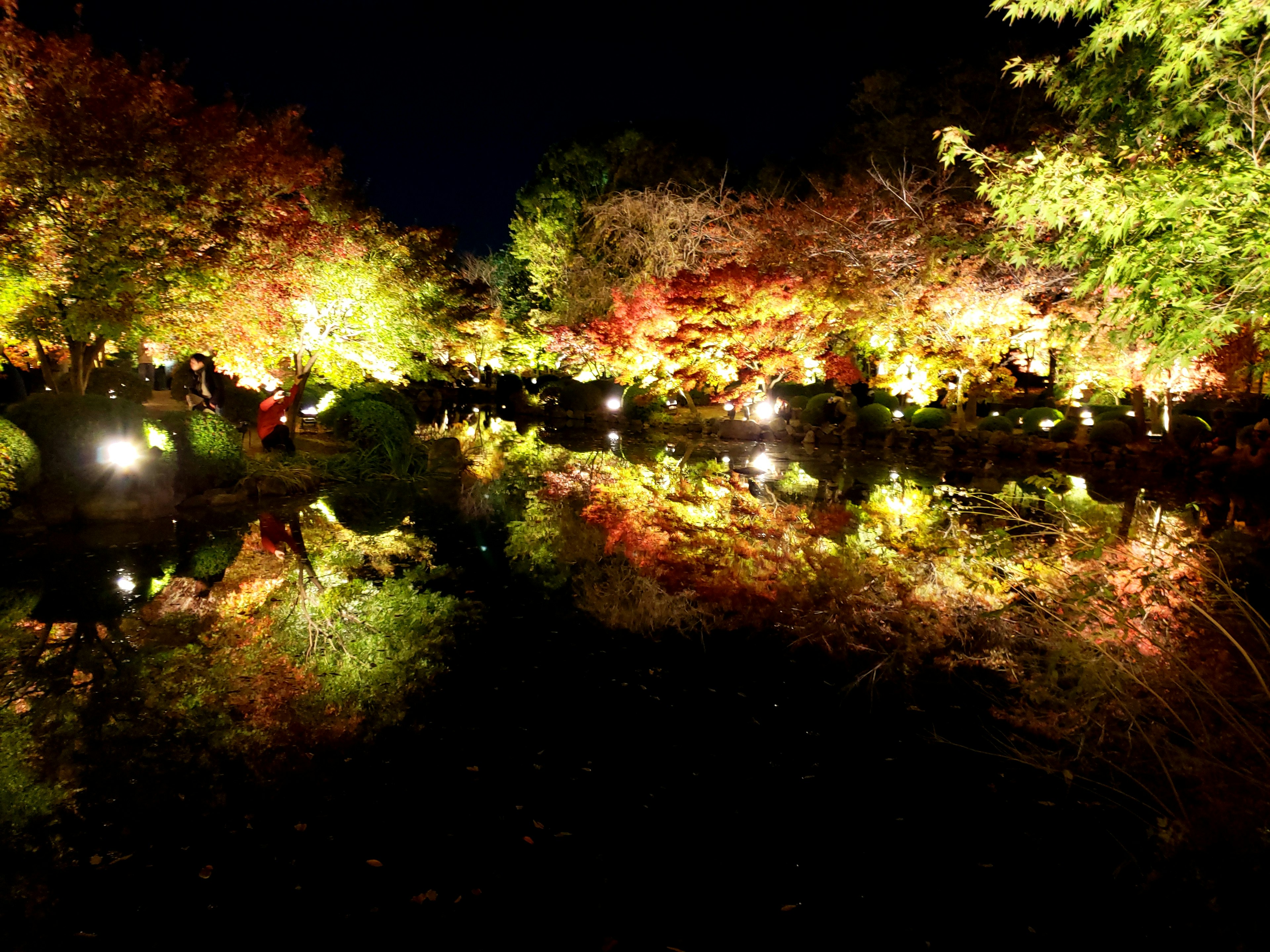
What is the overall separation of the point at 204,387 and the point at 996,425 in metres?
18.7

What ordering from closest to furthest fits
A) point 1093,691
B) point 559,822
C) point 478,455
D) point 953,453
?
1. point 559,822
2. point 1093,691
3. point 478,455
4. point 953,453

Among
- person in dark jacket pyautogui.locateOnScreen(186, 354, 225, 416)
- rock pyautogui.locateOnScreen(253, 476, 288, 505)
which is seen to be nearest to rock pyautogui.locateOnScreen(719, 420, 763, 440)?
Result: person in dark jacket pyautogui.locateOnScreen(186, 354, 225, 416)

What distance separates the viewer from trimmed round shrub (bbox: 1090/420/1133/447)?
689 inches

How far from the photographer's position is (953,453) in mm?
18297

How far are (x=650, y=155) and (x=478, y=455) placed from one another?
20.5m

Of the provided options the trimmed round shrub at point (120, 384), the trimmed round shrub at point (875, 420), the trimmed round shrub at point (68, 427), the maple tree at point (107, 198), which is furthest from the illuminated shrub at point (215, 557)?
the trimmed round shrub at point (875, 420)

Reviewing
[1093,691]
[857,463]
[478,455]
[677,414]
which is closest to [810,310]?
[857,463]

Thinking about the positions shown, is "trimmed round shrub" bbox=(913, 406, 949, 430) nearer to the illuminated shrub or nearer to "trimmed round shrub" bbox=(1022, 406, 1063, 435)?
"trimmed round shrub" bbox=(1022, 406, 1063, 435)

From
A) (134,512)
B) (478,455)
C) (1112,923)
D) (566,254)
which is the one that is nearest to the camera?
(1112,923)

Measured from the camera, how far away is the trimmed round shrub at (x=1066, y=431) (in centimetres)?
1830

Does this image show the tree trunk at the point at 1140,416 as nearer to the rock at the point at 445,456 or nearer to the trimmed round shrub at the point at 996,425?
the trimmed round shrub at the point at 996,425

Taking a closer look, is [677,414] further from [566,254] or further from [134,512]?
[134,512]

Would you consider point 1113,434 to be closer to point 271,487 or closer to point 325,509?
point 325,509

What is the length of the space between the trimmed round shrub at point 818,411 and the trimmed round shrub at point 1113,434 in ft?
23.1
